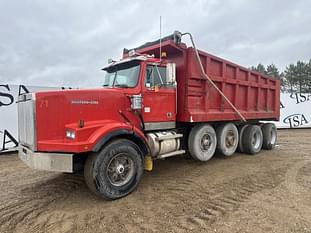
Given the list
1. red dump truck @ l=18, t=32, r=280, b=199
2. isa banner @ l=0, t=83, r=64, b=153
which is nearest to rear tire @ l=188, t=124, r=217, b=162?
red dump truck @ l=18, t=32, r=280, b=199

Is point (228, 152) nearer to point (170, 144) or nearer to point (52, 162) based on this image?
point (170, 144)

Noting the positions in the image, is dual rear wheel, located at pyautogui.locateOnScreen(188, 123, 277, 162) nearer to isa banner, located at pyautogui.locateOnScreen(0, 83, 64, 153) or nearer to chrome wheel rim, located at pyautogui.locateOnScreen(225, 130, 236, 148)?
chrome wheel rim, located at pyautogui.locateOnScreen(225, 130, 236, 148)

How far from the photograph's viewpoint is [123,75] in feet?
17.7

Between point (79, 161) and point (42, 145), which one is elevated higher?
point (42, 145)

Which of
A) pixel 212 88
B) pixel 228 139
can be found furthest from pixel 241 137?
pixel 212 88

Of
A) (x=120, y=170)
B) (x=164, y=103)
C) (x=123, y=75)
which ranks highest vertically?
(x=123, y=75)

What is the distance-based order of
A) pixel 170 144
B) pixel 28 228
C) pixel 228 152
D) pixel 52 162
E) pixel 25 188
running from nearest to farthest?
1. pixel 28 228
2. pixel 52 162
3. pixel 25 188
4. pixel 170 144
5. pixel 228 152

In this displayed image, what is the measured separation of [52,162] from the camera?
396cm

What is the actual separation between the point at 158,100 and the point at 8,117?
625 cm

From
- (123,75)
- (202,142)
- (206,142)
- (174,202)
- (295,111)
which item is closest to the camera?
(174,202)

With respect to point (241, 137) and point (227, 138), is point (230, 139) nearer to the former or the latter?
point (227, 138)

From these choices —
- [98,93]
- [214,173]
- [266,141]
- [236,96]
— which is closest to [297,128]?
[266,141]

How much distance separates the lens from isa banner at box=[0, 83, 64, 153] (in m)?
8.67

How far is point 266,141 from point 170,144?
4770 millimetres
